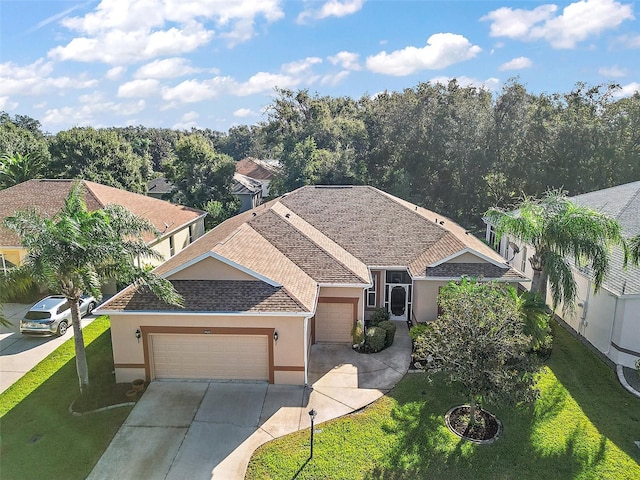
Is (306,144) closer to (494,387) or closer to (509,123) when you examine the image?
(509,123)

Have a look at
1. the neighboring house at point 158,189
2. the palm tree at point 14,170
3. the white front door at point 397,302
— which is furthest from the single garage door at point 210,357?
the neighboring house at point 158,189

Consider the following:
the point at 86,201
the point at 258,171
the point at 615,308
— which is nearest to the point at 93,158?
the point at 86,201

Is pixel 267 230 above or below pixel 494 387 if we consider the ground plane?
above

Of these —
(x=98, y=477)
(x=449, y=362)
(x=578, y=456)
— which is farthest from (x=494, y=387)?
(x=98, y=477)

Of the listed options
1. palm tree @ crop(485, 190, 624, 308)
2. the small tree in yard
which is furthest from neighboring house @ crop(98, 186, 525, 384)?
the small tree in yard

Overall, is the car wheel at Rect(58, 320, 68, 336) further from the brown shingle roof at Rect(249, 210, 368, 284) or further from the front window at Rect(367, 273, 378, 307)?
the front window at Rect(367, 273, 378, 307)

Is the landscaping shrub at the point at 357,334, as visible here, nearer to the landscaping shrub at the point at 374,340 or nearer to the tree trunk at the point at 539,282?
the landscaping shrub at the point at 374,340

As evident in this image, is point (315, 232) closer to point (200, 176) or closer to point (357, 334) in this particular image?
point (357, 334)
